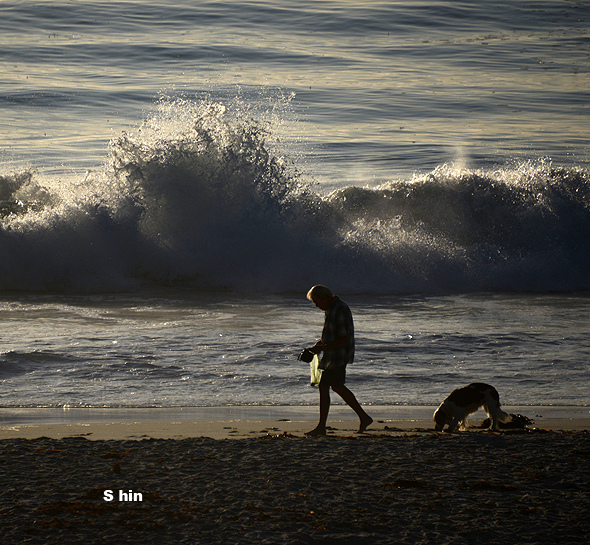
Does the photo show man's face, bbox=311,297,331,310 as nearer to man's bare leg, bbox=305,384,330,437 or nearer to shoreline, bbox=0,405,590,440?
man's bare leg, bbox=305,384,330,437

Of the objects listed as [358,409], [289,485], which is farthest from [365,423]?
[289,485]

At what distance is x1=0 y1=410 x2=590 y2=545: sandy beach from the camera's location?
3.99 m

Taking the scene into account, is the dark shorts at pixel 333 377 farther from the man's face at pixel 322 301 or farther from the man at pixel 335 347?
the man's face at pixel 322 301

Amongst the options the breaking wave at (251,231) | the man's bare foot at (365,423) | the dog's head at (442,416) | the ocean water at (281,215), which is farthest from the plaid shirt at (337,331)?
the breaking wave at (251,231)

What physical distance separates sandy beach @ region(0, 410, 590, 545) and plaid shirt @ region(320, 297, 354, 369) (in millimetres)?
569

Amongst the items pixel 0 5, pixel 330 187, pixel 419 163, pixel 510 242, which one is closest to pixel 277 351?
pixel 510 242

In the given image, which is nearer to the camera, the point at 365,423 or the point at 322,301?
the point at 365,423

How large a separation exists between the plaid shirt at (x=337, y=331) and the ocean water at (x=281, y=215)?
1074mm

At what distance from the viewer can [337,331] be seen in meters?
6.28

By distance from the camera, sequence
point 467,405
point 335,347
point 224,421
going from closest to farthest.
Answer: point 467,405
point 335,347
point 224,421

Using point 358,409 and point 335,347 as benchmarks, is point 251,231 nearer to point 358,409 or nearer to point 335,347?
point 335,347

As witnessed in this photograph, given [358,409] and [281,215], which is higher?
[281,215]

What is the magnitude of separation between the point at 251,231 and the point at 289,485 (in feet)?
40.7

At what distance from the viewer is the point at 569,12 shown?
45969 millimetres
